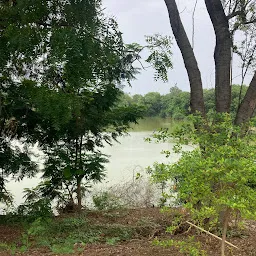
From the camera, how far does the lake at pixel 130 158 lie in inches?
259

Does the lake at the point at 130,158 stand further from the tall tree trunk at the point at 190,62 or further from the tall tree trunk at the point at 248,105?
the tall tree trunk at the point at 248,105

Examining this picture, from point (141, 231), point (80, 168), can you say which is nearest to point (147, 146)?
point (80, 168)

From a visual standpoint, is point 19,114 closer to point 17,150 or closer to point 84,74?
point 17,150

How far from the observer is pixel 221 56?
371cm

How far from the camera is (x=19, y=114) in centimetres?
434

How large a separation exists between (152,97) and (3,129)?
6118mm

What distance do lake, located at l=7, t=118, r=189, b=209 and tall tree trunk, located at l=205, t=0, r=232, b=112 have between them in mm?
2554

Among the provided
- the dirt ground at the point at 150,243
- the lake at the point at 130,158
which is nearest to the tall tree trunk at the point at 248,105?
the dirt ground at the point at 150,243

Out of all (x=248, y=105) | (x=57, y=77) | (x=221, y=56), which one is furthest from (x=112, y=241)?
(x=221, y=56)

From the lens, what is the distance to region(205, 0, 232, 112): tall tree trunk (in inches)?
146

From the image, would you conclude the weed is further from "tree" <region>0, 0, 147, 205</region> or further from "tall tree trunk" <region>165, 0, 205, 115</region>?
"tall tree trunk" <region>165, 0, 205, 115</region>

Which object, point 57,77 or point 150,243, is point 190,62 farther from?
point 150,243

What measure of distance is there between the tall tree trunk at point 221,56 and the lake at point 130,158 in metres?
2.55

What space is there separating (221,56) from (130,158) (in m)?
6.01
